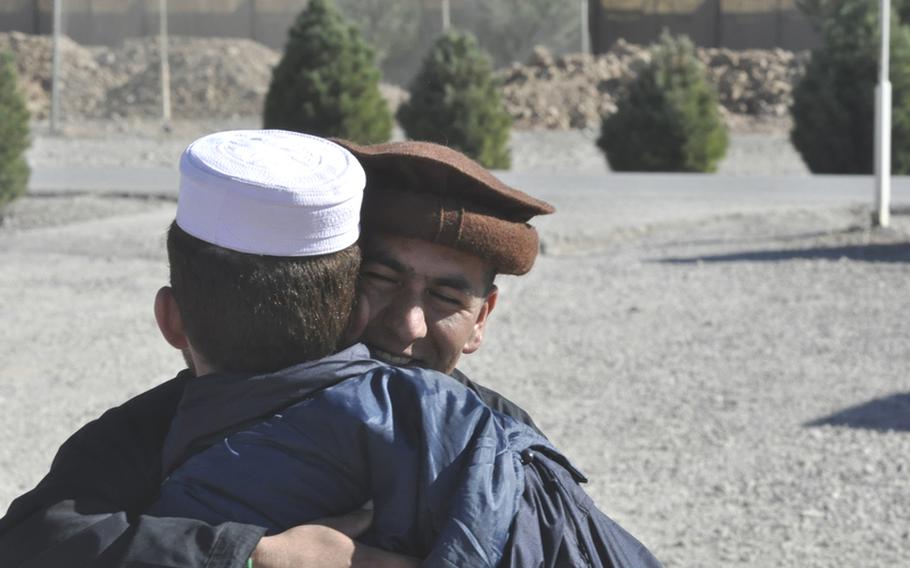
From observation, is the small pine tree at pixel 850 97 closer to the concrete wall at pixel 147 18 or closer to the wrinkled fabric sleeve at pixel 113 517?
the wrinkled fabric sleeve at pixel 113 517

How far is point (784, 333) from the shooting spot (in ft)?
30.0

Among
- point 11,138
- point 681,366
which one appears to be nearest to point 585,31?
point 11,138

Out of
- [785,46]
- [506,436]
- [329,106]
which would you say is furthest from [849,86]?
[785,46]

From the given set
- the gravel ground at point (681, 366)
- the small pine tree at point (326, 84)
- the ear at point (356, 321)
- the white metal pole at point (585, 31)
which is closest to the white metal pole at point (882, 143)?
the gravel ground at point (681, 366)

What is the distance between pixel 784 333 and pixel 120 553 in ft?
25.8

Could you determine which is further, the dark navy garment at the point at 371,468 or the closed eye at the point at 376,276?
the closed eye at the point at 376,276

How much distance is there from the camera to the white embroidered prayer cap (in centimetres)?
171

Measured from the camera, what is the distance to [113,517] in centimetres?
167

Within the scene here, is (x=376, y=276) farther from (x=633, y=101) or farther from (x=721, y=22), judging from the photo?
(x=721, y=22)

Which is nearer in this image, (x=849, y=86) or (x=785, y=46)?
(x=849, y=86)

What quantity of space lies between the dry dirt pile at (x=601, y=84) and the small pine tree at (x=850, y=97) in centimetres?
1456

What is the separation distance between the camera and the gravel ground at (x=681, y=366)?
578 centimetres

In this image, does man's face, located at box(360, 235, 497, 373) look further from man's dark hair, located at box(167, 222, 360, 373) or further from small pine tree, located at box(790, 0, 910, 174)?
small pine tree, located at box(790, 0, 910, 174)

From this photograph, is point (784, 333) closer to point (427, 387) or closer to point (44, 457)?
point (44, 457)
